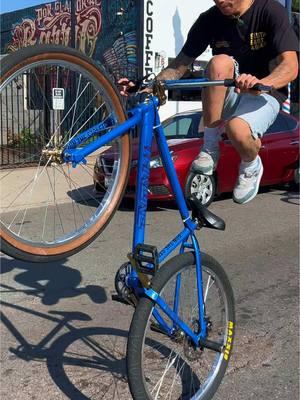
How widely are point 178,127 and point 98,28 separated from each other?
7.80m

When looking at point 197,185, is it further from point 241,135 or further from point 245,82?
point 245,82

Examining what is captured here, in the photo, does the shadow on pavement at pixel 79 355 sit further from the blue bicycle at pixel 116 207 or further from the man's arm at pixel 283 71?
the man's arm at pixel 283 71

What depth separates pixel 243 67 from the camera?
3.33 metres

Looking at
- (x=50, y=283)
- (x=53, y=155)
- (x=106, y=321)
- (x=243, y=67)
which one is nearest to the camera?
(x=53, y=155)

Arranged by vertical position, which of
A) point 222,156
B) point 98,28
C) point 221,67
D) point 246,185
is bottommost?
point 222,156

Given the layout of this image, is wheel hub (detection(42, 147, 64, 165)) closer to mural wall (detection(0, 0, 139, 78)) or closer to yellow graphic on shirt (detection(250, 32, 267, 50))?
yellow graphic on shirt (detection(250, 32, 267, 50))

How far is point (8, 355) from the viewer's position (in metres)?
3.97

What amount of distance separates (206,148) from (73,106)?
3.31 ft

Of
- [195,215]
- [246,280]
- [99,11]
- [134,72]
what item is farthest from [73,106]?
[99,11]

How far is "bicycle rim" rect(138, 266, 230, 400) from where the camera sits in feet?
9.80

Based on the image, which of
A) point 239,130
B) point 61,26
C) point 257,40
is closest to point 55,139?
point 239,130

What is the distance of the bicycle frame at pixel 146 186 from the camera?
7.84ft

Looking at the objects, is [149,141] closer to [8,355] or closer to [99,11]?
[8,355]

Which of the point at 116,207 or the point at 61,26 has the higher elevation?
the point at 61,26
